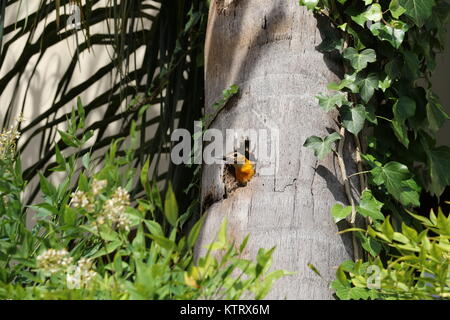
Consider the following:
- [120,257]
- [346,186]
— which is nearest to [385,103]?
[346,186]

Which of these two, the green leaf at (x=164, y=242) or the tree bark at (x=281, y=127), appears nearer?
the green leaf at (x=164, y=242)

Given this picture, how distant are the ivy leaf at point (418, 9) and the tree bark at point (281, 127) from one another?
0.17 meters

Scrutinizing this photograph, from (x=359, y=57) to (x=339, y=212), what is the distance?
0.34 meters

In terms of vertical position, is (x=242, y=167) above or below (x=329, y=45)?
below

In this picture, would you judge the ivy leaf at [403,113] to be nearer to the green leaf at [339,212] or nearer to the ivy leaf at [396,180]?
the ivy leaf at [396,180]

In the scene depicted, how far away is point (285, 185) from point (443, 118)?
430 millimetres

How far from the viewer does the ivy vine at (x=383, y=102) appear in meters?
1.41

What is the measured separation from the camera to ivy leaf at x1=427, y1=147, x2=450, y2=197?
1.57 metres

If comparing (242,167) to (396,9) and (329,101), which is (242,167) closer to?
(329,101)

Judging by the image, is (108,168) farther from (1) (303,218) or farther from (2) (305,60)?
(2) (305,60)

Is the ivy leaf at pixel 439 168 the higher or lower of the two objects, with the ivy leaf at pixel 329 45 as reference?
lower

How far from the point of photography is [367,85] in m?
1.46

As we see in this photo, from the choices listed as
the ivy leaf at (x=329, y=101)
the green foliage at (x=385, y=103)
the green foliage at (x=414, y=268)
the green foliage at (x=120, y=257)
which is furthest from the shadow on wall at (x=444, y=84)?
the green foliage at (x=120, y=257)

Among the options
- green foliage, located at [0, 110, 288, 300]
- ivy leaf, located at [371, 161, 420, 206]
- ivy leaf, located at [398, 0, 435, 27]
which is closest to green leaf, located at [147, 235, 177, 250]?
green foliage, located at [0, 110, 288, 300]
